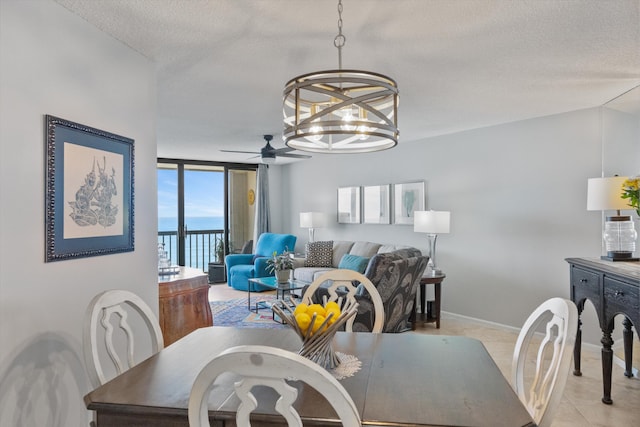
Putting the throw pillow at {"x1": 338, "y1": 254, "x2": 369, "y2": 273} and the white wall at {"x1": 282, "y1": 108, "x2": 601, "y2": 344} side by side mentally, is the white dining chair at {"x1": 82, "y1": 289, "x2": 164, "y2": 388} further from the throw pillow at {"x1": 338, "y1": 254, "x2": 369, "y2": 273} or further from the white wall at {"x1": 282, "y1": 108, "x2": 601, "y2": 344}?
the white wall at {"x1": 282, "y1": 108, "x2": 601, "y2": 344}

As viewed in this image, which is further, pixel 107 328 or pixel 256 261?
pixel 256 261

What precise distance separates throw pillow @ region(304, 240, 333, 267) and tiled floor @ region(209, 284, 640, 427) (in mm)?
2185

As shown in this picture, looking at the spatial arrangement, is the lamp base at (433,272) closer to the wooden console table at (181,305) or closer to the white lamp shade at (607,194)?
the white lamp shade at (607,194)

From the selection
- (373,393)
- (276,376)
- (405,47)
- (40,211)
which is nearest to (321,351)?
(373,393)

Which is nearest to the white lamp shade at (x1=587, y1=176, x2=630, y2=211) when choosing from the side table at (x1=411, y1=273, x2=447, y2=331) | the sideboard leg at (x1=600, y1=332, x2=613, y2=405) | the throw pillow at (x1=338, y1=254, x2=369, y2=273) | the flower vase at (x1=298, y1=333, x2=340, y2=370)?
the sideboard leg at (x1=600, y1=332, x2=613, y2=405)

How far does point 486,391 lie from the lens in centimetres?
139

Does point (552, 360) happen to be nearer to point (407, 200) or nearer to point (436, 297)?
point (436, 297)

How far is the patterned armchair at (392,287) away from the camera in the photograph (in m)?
3.66

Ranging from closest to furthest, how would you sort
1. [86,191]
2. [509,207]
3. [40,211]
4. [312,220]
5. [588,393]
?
[40,211] < [86,191] < [588,393] < [509,207] < [312,220]

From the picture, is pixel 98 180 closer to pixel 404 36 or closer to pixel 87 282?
pixel 87 282

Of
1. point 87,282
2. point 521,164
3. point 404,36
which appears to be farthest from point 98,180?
point 521,164

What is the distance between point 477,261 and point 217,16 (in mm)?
4100

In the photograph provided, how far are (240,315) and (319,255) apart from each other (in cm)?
164

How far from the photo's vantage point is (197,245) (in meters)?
8.05
